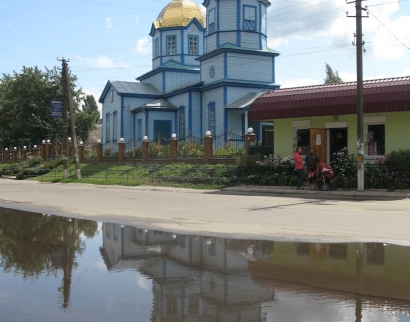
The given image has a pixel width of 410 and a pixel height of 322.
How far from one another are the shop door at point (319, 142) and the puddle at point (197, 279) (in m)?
14.4

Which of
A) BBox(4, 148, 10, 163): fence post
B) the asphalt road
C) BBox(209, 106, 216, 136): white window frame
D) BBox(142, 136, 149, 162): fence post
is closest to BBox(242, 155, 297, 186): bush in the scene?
the asphalt road

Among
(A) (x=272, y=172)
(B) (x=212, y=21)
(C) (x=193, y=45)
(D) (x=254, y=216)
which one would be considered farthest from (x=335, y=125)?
(C) (x=193, y=45)

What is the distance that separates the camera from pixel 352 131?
2333 centimetres

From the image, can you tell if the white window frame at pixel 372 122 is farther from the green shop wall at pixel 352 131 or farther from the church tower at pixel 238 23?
the church tower at pixel 238 23

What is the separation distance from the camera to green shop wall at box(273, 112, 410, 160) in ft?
71.5

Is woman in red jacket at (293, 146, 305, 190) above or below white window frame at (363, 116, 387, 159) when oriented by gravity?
below

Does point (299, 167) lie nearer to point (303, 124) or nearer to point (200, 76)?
point (303, 124)

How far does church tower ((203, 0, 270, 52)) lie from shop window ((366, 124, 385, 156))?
17505 mm

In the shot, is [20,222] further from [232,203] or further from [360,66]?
[360,66]

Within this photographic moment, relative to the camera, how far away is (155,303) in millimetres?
5492

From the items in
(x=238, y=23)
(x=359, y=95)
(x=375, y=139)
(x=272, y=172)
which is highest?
(x=238, y=23)

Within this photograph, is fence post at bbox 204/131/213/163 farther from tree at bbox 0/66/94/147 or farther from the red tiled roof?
tree at bbox 0/66/94/147

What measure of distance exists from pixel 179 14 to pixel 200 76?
8.03 meters

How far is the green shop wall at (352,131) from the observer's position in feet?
71.5
